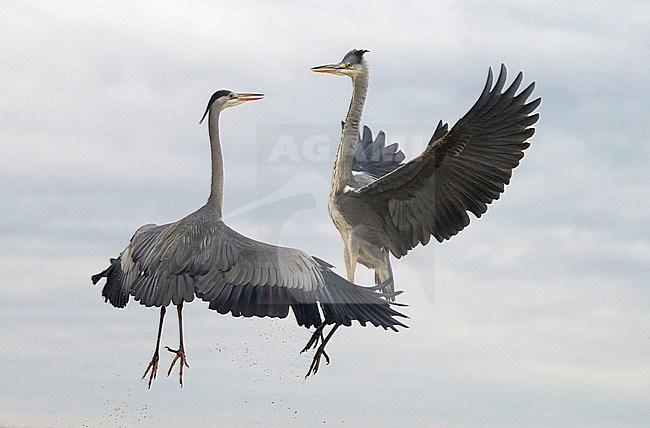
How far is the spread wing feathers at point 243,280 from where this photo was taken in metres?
7.68

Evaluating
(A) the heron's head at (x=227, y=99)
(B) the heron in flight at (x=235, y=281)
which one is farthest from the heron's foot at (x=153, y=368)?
(A) the heron's head at (x=227, y=99)

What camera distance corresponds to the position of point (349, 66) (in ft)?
30.5

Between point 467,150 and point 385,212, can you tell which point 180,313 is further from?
point 467,150

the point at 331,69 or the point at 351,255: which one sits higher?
the point at 331,69

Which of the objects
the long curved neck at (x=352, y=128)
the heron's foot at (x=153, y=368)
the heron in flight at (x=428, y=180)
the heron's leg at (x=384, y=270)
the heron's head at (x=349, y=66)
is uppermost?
the heron's head at (x=349, y=66)

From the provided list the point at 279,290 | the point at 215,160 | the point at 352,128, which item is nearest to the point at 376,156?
the point at 352,128

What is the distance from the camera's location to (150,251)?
26.9ft

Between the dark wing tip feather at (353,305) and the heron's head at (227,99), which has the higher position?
the heron's head at (227,99)

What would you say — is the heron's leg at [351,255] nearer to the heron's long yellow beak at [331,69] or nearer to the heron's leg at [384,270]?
the heron's leg at [384,270]

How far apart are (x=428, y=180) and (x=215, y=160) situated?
5.19ft

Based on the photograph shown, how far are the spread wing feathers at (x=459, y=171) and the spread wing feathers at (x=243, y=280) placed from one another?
2.92 ft

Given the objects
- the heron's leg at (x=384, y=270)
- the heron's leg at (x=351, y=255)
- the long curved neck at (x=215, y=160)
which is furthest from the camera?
the heron's leg at (x=384, y=270)

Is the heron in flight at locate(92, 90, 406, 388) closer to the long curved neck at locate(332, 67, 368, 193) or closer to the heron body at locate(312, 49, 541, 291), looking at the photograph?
the heron body at locate(312, 49, 541, 291)

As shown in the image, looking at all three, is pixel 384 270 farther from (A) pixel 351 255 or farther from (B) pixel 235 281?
(B) pixel 235 281
